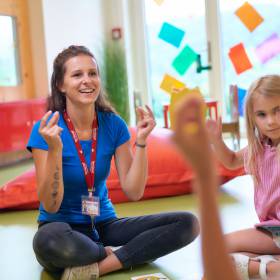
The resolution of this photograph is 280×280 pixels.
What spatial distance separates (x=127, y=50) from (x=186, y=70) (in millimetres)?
807

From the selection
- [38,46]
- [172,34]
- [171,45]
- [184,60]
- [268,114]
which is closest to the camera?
[268,114]

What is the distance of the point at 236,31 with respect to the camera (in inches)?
228

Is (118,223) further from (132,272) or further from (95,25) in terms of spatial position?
(95,25)

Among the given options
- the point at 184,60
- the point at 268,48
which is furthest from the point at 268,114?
the point at 184,60

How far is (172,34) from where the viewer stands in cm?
592

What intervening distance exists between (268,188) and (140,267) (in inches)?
20.9

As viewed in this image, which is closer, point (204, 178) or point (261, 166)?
point (204, 178)

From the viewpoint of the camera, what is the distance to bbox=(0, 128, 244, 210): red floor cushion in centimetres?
276

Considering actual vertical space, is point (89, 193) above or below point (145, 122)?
below

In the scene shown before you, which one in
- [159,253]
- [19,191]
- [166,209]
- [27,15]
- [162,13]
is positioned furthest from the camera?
[162,13]

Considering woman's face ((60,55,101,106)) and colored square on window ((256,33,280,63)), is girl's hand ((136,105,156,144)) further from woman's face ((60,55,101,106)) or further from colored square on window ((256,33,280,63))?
colored square on window ((256,33,280,63))

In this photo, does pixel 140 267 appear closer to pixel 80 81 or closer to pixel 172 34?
pixel 80 81

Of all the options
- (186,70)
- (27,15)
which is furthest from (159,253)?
(186,70)

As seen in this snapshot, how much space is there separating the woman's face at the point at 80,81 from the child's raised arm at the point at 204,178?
126 cm
